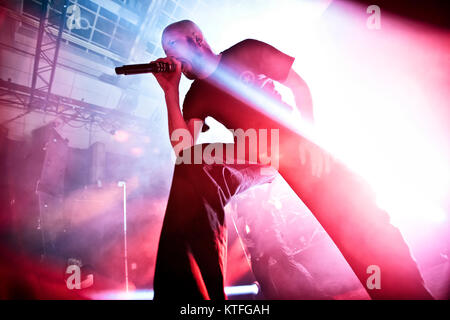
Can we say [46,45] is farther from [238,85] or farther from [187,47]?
[238,85]

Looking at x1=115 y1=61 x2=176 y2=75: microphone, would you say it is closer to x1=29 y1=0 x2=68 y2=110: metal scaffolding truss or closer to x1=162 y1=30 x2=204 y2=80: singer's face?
x1=162 y1=30 x2=204 y2=80: singer's face

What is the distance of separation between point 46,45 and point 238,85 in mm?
5842

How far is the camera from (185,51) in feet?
5.44

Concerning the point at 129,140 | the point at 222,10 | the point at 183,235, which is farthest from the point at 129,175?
the point at 183,235

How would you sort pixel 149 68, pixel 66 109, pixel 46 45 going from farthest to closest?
pixel 66 109, pixel 46 45, pixel 149 68

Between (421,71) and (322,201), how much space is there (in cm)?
141

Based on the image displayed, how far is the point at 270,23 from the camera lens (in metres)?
4.04

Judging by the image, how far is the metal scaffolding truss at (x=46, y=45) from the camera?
14.4 ft

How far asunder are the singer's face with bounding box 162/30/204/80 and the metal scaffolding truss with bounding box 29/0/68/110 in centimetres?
435

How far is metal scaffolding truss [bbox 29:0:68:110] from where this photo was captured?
4395 mm

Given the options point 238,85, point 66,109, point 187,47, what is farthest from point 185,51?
point 66,109

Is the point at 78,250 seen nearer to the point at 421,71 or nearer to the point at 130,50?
the point at 130,50

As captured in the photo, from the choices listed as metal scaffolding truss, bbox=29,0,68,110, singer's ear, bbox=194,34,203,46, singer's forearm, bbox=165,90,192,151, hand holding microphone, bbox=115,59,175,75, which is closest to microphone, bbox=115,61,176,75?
hand holding microphone, bbox=115,59,175,75

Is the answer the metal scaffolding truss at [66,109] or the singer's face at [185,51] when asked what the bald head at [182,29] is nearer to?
the singer's face at [185,51]
